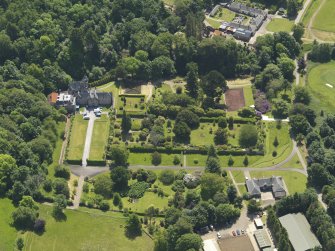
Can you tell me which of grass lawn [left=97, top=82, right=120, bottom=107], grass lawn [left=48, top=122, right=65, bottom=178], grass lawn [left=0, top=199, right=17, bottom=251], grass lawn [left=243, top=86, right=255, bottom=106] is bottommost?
grass lawn [left=48, top=122, right=65, bottom=178]

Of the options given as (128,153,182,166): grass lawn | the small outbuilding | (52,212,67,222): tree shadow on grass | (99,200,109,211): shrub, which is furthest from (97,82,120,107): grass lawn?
the small outbuilding

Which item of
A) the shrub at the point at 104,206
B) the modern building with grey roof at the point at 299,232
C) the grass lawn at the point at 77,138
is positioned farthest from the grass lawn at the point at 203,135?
the modern building with grey roof at the point at 299,232

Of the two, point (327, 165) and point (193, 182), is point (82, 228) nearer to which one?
point (193, 182)

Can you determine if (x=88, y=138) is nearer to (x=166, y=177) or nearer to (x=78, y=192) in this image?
(x=78, y=192)

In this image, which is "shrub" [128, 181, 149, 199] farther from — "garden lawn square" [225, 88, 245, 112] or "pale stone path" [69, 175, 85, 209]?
"garden lawn square" [225, 88, 245, 112]

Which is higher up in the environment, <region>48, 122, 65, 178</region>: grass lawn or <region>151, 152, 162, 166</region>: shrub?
<region>151, 152, 162, 166</region>: shrub

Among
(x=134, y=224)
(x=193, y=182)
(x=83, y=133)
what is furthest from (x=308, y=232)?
(x=83, y=133)

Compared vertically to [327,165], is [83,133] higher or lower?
lower
